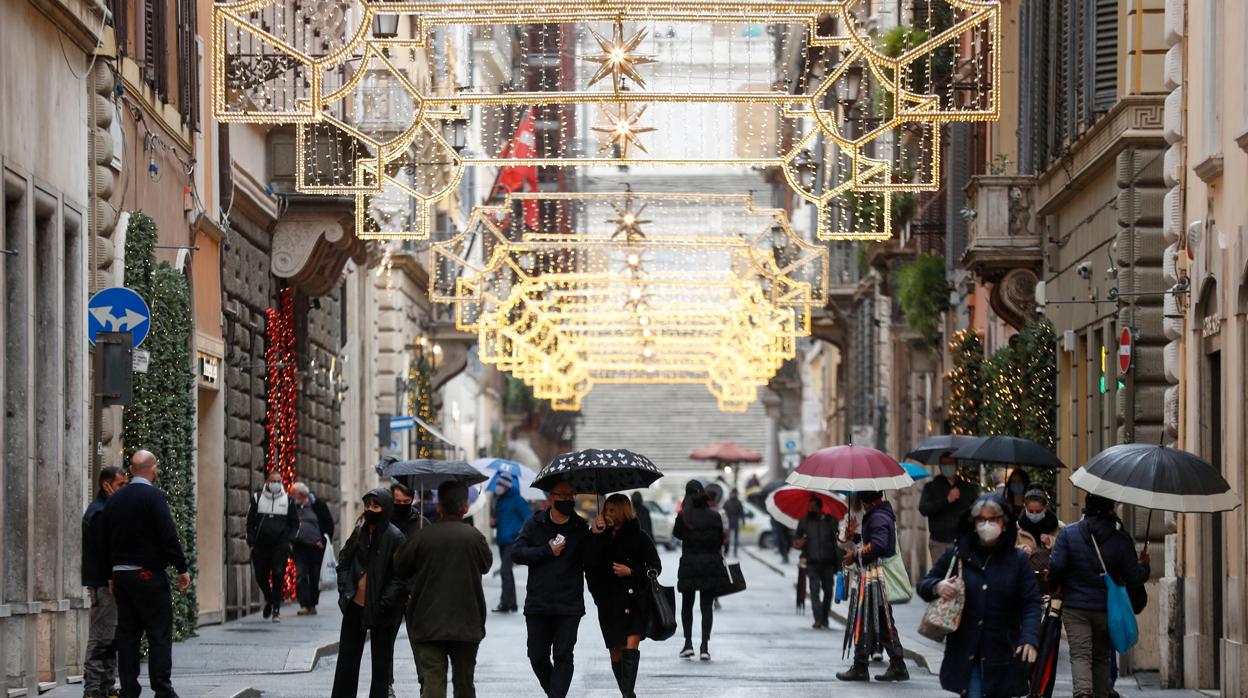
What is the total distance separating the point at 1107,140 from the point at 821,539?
7754 millimetres

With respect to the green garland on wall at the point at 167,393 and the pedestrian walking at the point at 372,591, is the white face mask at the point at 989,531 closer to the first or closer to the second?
the pedestrian walking at the point at 372,591

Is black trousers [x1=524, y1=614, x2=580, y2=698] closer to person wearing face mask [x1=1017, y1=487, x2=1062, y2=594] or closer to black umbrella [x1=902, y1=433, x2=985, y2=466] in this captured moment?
person wearing face mask [x1=1017, y1=487, x2=1062, y2=594]

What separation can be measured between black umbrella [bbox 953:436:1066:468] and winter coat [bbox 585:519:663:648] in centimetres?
514

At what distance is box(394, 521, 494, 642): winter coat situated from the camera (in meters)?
15.6

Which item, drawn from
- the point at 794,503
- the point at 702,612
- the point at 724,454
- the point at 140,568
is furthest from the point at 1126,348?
the point at 724,454

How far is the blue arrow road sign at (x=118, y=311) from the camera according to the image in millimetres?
18500

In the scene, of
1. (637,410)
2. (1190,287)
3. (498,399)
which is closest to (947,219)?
(1190,287)

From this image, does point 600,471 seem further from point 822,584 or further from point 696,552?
point 822,584

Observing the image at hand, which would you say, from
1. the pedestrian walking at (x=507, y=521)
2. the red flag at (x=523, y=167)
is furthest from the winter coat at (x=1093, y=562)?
the pedestrian walking at (x=507, y=521)

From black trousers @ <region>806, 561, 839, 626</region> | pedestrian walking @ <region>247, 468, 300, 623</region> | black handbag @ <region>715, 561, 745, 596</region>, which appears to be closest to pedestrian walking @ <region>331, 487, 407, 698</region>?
black handbag @ <region>715, 561, 745, 596</region>

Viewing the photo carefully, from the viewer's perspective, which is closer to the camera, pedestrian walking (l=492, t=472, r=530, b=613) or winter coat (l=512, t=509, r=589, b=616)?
winter coat (l=512, t=509, r=589, b=616)

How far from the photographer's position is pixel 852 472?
23.1 metres

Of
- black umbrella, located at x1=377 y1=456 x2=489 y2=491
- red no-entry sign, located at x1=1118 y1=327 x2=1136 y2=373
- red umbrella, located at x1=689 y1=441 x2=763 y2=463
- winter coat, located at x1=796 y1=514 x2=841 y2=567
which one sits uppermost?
red no-entry sign, located at x1=1118 y1=327 x2=1136 y2=373

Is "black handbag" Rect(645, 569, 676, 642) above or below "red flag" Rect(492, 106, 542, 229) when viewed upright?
below
